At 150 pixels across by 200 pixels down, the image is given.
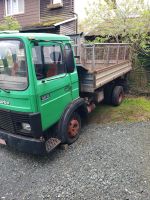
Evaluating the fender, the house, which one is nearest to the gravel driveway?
the fender

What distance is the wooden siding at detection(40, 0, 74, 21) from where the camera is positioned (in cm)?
1265

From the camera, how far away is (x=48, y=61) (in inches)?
151

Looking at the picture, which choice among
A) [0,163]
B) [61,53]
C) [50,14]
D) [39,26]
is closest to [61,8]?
[50,14]

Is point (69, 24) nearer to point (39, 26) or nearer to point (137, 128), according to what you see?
point (39, 26)

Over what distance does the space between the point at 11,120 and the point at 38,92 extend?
0.78 m

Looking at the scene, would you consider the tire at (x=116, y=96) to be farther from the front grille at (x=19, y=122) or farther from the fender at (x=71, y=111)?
the front grille at (x=19, y=122)

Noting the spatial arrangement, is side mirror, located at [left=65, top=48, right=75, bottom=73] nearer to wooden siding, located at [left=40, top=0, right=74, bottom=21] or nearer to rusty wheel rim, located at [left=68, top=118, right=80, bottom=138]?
rusty wheel rim, located at [left=68, top=118, right=80, bottom=138]

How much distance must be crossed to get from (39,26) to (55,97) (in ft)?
30.8

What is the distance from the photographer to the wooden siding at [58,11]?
12.6 m

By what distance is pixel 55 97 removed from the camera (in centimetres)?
394

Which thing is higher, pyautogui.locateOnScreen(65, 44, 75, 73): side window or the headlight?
pyautogui.locateOnScreen(65, 44, 75, 73): side window

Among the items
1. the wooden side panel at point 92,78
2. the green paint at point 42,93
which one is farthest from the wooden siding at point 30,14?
the green paint at point 42,93

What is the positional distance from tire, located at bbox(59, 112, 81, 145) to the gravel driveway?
18 centimetres

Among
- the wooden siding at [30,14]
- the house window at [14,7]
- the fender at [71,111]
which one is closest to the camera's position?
the fender at [71,111]
